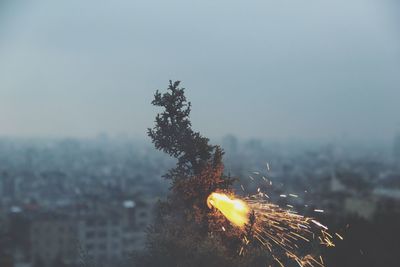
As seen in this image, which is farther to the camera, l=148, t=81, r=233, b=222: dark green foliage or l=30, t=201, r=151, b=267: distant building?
l=30, t=201, r=151, b=267: distant building

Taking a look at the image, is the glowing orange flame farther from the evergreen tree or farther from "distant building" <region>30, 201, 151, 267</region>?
"distant building" <region>30, 201, 151, 267</region>

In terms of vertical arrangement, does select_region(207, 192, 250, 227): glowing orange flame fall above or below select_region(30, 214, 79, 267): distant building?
above

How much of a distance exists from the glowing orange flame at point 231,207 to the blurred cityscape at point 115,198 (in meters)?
0.30

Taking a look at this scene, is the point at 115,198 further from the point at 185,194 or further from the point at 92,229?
the point at 185,194

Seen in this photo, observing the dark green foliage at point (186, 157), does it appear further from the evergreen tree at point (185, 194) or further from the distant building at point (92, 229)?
the distant building at point (92, 229)

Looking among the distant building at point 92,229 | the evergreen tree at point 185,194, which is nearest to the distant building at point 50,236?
the distant building at point 92,229

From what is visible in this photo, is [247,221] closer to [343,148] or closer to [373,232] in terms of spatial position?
[373,232]

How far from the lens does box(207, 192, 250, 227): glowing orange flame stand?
6464 millimetres

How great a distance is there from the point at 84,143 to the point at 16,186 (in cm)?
4372

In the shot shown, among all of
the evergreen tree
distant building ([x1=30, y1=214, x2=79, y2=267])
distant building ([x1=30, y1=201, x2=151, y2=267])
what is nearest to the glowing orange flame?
the evergreen tree

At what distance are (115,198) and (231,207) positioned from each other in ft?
82.6

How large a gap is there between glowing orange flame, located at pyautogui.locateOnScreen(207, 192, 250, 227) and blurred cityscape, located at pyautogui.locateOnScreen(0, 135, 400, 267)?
301 mm

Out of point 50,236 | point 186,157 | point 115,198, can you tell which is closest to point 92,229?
point 50,236

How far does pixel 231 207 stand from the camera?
21.5ft
